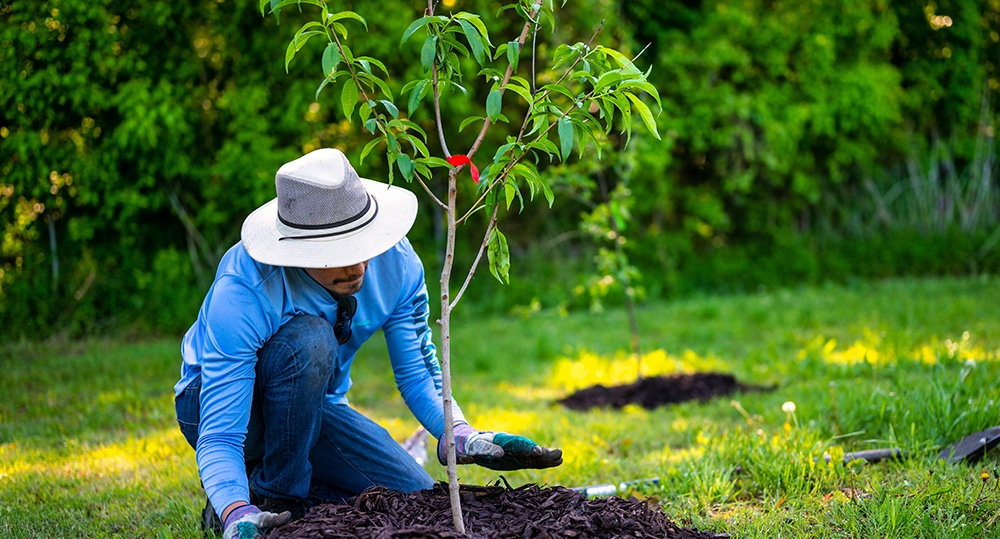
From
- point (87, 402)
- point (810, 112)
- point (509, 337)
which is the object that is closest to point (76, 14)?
point (87, 402)

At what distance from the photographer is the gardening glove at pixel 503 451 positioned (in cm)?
228

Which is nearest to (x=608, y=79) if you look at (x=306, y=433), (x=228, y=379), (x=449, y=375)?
(x=449, y=375)

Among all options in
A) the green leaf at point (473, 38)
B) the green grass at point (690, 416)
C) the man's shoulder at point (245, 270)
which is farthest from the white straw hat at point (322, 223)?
the green grass at point (690, 416)

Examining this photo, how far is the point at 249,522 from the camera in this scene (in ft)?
6.90

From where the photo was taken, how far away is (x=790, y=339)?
592 centimetres

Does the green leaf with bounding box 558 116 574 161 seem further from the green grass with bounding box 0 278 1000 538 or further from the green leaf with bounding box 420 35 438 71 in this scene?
the green grass with bounding box 0 278 1000 538

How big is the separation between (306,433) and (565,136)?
Result: 1268 mm

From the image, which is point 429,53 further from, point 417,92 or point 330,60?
point 330,60

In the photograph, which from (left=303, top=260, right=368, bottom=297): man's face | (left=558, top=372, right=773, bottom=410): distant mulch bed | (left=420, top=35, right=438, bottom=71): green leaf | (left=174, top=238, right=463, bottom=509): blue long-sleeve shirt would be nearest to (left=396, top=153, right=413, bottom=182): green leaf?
(left=420, top=35, right=438, bottom=71): green leaf

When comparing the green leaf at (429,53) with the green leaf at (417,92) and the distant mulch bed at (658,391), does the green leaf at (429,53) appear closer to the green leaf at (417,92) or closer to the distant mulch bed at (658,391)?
the green leaf at (417,92)

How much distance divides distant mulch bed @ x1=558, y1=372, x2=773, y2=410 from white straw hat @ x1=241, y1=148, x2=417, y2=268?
256cm

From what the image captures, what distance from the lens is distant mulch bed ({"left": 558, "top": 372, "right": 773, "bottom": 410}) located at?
182 inches

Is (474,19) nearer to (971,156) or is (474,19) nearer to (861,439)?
(861,439)

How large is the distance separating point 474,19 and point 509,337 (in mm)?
4688
